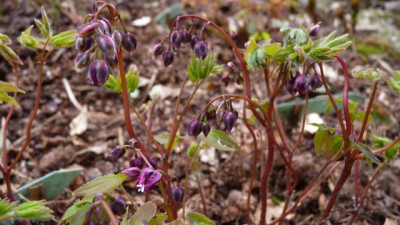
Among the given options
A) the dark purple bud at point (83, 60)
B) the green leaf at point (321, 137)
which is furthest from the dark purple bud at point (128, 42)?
the green leaf at point (321, 137)

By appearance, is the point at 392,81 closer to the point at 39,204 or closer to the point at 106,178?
the point at 106,178

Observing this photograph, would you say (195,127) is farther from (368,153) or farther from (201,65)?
(368,153)

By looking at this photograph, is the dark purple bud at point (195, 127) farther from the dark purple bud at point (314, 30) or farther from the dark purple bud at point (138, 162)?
the dark purple bud at point (314, 30)

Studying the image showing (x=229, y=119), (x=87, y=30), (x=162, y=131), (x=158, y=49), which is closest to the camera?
(x=87, y=30)

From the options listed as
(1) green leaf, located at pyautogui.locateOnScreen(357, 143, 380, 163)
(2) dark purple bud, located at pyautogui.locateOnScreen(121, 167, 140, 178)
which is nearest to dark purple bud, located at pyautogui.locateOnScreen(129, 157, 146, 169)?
(2) dark purple bud, located at pyautogui.locateOnScreen(121, 167, 140, 178)

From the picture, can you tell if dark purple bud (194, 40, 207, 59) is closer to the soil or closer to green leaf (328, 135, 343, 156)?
the soil

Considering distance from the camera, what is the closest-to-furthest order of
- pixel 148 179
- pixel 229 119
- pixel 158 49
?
pixel 148 179
pixel 229 119
pixel 158 49

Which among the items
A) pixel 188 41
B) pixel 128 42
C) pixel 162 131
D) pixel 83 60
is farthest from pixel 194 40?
pixel 162 131

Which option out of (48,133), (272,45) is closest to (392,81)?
(272,45)
